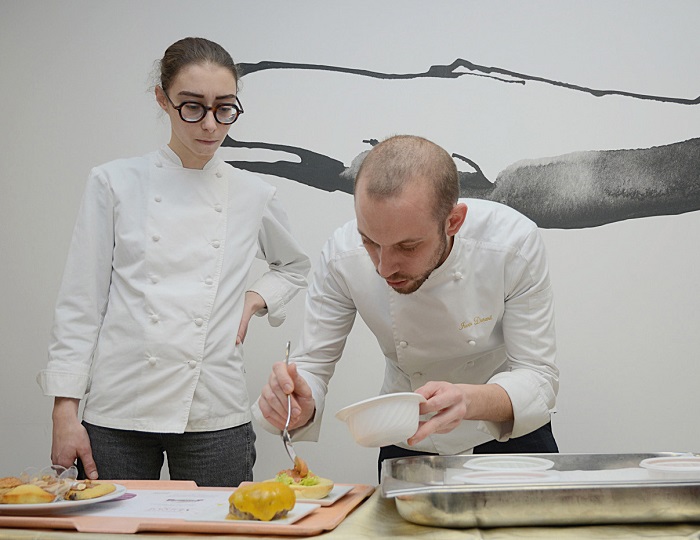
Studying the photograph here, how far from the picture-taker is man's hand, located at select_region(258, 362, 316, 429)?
1569 millimetres

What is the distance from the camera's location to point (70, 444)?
6.16ft

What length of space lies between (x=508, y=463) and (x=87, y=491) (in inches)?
27.9

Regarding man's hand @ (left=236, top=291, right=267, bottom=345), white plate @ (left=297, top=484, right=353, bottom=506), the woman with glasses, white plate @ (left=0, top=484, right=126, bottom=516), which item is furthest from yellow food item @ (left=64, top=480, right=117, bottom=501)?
man's hand @ (left=236, top=291, right=267, bottom=345)

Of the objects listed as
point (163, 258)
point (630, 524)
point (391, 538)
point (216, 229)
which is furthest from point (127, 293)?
point (630, 524)

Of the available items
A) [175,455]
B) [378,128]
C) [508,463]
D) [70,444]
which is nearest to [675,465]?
[508,463]

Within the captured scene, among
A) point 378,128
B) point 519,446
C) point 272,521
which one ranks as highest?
point 378,128

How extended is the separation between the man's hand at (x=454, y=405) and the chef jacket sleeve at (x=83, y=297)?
955mm

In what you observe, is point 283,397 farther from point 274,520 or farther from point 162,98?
point 162,98

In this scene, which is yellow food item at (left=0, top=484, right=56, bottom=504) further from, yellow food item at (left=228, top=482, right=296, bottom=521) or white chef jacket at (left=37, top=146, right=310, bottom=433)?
white chef jacket at (left=37, top=146, right=310, bottom=433)

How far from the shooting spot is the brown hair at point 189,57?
2.07 meters

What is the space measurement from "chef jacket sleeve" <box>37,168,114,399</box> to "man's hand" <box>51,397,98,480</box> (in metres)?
0.07

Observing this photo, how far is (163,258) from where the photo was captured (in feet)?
6.82

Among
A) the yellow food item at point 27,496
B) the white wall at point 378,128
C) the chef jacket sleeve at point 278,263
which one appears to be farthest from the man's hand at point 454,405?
the white wall at point 378,128

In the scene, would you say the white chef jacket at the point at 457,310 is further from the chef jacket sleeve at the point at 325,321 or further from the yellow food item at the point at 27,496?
the yellow food item at the point at 27,496
